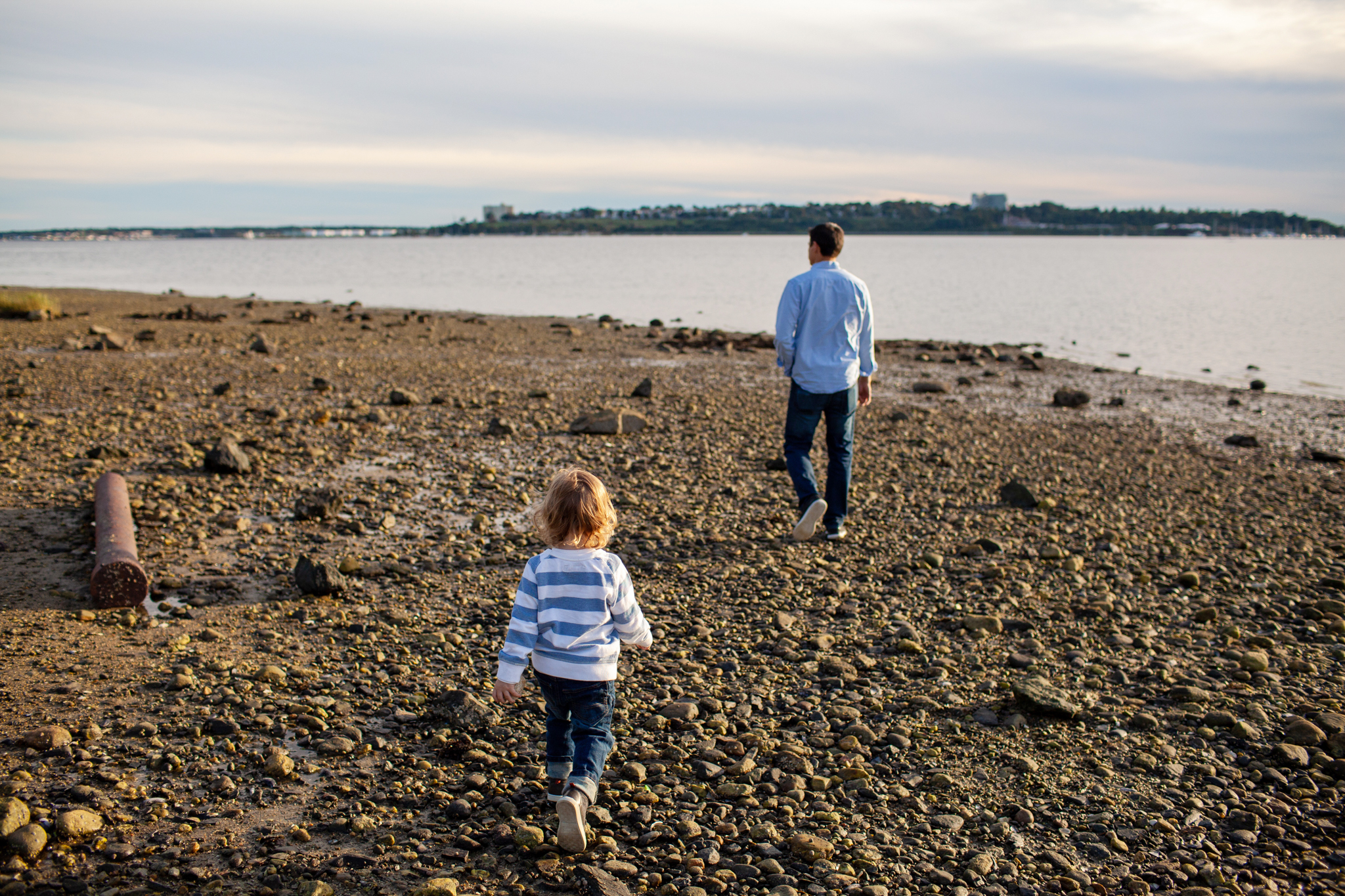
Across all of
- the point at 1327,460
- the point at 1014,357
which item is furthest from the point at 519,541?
the point at 1014,357

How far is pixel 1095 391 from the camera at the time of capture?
20.9m

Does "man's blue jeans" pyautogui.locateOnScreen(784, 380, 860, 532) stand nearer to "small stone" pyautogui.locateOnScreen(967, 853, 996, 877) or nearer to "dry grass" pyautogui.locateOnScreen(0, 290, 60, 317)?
"small stone" pyautogui.locateOnScreen(967, 853, 996, 877)

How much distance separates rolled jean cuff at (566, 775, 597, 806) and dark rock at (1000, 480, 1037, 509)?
7.42 metres

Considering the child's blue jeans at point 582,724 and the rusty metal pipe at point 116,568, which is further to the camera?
the rusty metal pipe at point 116,568

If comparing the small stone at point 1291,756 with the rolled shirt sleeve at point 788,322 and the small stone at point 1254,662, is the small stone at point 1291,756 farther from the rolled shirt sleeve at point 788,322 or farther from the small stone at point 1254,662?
the rolled shirt sleeve at point 788,322

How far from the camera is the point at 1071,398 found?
18344mm

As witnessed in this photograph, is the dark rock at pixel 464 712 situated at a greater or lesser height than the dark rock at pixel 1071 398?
lesser

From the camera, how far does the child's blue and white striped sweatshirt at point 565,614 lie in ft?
12.9

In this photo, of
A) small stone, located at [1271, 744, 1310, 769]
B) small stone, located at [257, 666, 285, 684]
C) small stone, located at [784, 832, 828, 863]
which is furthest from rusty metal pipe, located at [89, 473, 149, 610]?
small stone, located at [1271, 744, 1310, 769]

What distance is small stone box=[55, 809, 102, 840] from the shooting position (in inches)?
145

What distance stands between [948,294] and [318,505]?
5206cm

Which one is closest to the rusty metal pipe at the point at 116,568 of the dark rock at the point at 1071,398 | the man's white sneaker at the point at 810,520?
the man's white sneaker at the point at 810,520

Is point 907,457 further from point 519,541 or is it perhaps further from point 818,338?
point 519,541

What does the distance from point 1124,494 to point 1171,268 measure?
9677cm
